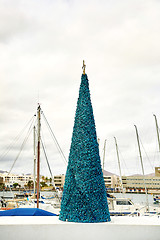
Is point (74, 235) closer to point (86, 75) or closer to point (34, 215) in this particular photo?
point (34, 215)

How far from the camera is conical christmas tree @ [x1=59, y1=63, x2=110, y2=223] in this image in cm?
718

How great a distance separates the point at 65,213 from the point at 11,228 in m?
1.56

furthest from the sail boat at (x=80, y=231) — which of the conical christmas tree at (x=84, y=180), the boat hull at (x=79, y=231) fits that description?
the conical christmas tree at (x=84, y=180)

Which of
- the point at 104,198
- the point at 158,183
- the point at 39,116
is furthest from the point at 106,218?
the point at 158,183

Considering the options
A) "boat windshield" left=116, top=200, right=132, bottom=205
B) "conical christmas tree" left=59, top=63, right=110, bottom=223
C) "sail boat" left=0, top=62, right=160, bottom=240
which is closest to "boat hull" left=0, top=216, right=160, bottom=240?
"sail boat" left=0, top=62, right=160, bottom=240

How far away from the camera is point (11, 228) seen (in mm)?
6691

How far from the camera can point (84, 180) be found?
289 inches

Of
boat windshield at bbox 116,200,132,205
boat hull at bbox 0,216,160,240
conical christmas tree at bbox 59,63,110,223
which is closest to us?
boat hull at bbox 0,216,160,240

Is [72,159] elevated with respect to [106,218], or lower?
elevated

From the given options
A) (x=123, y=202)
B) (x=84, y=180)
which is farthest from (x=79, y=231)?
(x=123, y=202)

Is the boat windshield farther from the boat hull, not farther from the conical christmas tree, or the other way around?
the boat hull

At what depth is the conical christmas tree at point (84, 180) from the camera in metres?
7.18

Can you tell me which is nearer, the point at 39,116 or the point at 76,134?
the point at 76,134

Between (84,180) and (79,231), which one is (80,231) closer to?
(79,231)
